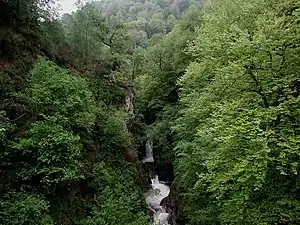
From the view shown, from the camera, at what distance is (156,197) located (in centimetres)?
→ 2338

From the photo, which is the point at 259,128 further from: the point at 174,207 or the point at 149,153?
the point at 149,153

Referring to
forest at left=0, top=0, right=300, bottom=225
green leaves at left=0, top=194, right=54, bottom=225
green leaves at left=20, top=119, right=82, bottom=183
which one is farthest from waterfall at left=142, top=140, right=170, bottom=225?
green leaves at left=0, top=194, right=54, bottom=225

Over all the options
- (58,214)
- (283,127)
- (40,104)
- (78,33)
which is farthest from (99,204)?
(78,33)

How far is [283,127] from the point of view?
10602 mm

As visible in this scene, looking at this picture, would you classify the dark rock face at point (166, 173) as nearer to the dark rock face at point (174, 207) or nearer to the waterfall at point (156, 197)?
the waterfall at point (156, 197)

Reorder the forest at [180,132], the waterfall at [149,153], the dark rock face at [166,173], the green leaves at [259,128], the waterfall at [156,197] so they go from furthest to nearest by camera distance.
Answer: the waterfall at [149,153] → the dark rock face at [166,173] → the waterfall at [156,197] → the forest at [180,132] → the green leaves at [259,128]

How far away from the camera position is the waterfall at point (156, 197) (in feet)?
66.3

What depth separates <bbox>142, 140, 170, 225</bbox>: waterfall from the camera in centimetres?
2022

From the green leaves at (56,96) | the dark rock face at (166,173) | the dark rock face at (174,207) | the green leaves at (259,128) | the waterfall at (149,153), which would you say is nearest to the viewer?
the green leaves at (259,128)

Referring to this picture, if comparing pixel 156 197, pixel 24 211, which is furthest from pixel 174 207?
pixel 24 211

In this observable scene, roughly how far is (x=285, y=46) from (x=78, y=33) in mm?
17685

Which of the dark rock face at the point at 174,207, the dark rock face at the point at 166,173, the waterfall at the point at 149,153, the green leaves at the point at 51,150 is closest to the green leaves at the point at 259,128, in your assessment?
the green leaves at the point at 51,150

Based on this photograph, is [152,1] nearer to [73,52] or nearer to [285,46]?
[73,52]

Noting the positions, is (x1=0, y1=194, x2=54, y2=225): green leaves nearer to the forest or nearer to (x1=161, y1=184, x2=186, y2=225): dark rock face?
the forest
